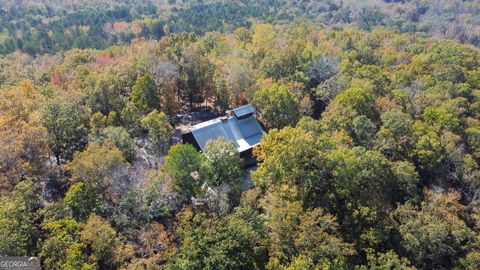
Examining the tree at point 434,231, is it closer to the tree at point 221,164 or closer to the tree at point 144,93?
the tree at point 221,164

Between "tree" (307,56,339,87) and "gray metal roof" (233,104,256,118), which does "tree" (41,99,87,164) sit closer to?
"gray metal roof" (233,104,256,118)

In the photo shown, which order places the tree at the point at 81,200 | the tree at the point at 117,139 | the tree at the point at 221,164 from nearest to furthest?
the tree at the point at 81,200 < the tree at the point at 221,164 < the tree at the point at 117,139

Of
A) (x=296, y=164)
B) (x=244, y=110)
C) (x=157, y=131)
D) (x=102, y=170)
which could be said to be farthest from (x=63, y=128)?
(x=296, y=164)

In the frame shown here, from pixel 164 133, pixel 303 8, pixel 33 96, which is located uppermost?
pixel 33 96

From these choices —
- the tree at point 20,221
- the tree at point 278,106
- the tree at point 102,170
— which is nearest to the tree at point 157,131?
the tree at point 102,170

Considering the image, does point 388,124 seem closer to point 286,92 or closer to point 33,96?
point 286,92

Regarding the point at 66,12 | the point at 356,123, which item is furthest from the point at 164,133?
the point at 66,12

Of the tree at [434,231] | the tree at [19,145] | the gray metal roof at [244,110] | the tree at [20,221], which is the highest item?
the tree at [19,145]

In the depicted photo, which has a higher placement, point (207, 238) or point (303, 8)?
point (207, 238)
